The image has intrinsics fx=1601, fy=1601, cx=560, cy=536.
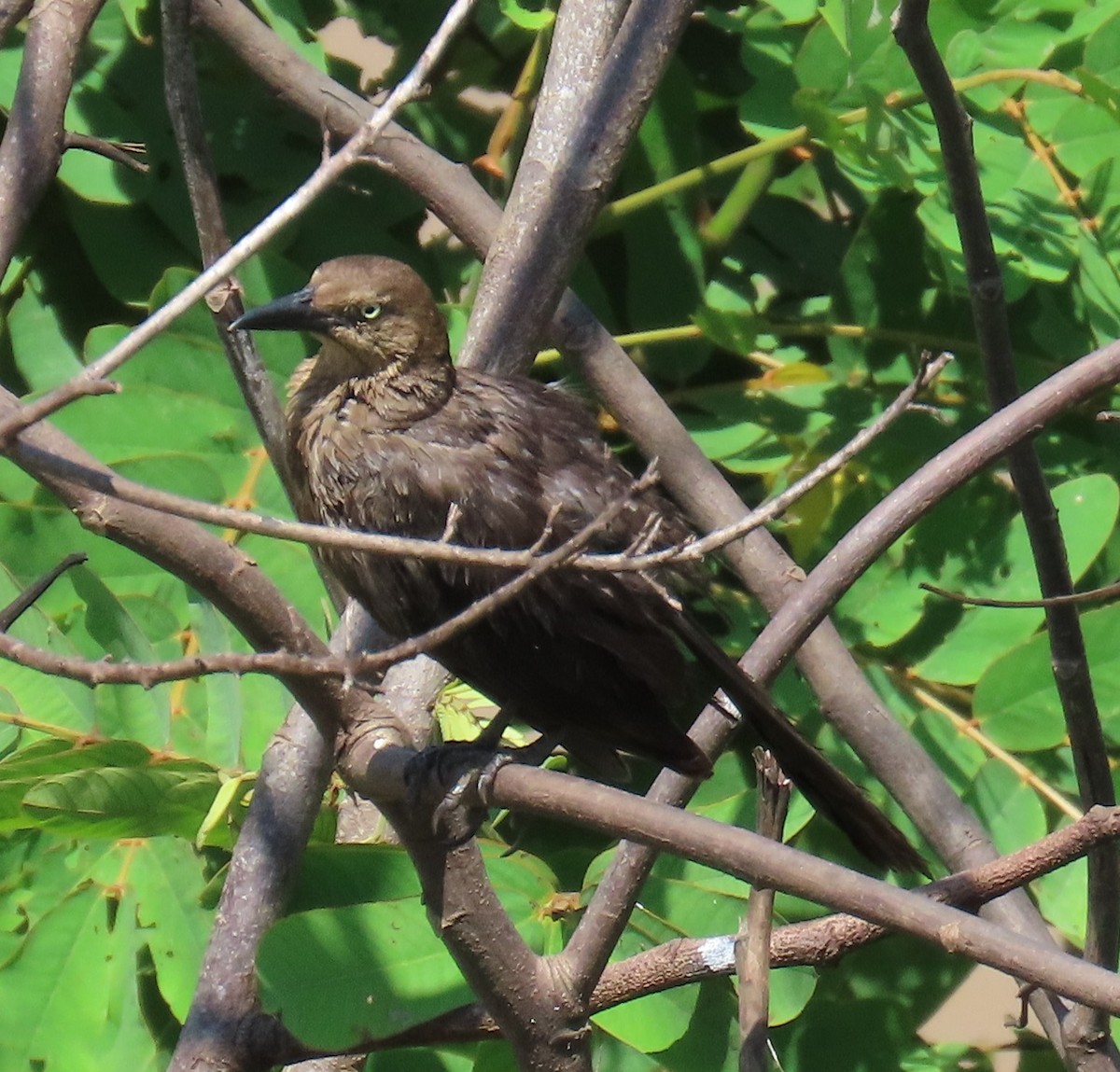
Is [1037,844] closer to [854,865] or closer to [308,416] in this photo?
[854,865]

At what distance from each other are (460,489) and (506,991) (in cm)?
75

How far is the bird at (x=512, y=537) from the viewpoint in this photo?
2.27m

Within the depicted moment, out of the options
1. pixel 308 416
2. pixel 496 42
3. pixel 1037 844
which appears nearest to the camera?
pixel 1037 844

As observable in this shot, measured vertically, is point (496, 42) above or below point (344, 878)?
above

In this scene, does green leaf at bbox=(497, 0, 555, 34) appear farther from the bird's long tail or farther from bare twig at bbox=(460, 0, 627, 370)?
the bird's long tail

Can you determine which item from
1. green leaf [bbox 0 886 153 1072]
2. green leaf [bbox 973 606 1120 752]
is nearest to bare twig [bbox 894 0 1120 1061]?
green leaf [bbox 973 606 1120 752]

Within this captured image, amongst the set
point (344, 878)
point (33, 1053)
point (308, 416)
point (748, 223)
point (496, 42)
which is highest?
point (496, 42)

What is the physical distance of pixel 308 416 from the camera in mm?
2594

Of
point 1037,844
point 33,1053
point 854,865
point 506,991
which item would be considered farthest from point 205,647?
point 1037,844

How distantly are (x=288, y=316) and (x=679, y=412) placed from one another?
971mm

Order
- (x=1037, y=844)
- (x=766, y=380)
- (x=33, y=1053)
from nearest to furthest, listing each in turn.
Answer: (x=1037, y=844), (x=33, y=1053), (x=766, y=380)

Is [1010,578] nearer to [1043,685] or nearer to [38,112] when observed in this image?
[1043,685]

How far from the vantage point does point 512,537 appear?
2303mm

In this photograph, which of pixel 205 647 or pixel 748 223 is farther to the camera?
pixel 748 223
